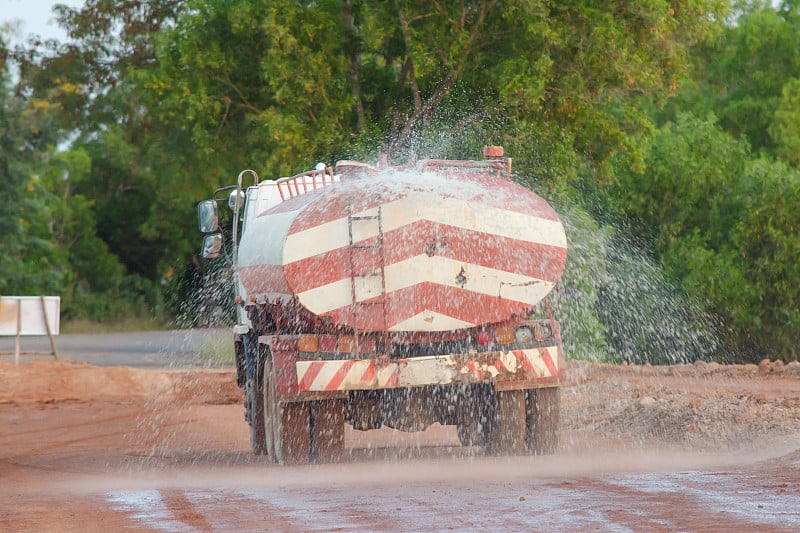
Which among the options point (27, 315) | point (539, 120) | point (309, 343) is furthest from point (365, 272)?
point (27, 315)

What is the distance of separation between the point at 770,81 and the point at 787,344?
1347 centimetres

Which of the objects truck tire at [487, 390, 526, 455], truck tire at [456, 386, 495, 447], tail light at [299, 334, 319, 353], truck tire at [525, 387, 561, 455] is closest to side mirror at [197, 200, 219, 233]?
tail light at [299, 334, 319, 353]

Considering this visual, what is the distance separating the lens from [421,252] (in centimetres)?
1057

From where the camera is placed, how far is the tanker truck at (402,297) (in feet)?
34.4

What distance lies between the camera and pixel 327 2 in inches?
973

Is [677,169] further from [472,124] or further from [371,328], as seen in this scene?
[371,328]

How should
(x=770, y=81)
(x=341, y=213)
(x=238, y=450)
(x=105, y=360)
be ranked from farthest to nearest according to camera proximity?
(x=770, y=81), (x=105, y=360), (x=238, y=450), (x=341, y=213)

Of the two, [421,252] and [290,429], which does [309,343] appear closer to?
[290,429]

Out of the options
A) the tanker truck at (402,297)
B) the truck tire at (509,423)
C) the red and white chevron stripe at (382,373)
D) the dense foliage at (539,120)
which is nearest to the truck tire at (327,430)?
the tanker truck at (402,297)

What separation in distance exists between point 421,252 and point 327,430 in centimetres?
180

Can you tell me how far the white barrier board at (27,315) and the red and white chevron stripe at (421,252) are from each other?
14.5 meters

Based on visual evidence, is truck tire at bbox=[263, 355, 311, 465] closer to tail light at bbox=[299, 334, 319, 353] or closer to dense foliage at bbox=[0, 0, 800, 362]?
tail light at bbox=[299, 334, 319, 353]

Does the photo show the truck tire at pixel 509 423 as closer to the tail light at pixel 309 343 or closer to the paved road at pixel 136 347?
the tail light at pixel 309 343

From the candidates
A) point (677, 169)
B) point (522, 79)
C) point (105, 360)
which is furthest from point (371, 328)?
point (105, 360)
